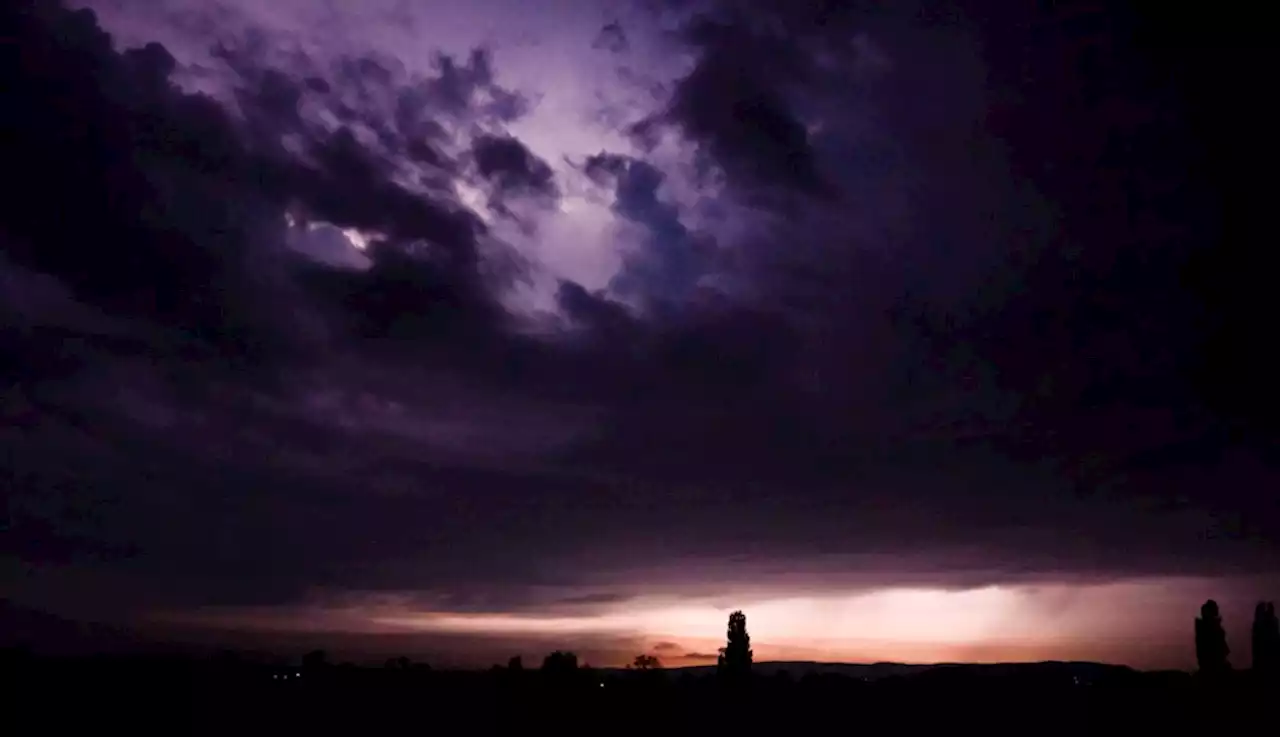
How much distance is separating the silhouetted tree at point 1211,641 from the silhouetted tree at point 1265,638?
3.52 metres

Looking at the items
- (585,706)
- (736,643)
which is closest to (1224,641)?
(736,643)

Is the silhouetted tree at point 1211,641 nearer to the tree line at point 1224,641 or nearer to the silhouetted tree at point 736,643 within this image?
the tree line at point 1224,641

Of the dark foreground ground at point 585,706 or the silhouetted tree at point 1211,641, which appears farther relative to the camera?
the silhouetted tree at point 1211,641

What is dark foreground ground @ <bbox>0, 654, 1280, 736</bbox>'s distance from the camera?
6238 centimetres

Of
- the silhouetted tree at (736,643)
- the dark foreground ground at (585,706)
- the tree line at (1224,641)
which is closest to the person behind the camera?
the dark foreground ground at (585,706)

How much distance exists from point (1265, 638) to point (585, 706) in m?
73.9

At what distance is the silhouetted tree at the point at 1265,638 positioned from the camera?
3856 inches

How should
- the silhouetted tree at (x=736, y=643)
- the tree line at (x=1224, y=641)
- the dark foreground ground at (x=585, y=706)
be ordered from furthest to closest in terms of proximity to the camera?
1. the silhouetted tree at (x=736, y=643)
2. the tree line at (x=1224, y=641)
3. the dark foreground ground at (x=585, y=706)

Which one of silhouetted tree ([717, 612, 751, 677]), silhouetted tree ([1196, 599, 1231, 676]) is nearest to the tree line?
silhouetted tree ([1196, 599, 1231, 676])

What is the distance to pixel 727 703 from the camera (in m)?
84.8

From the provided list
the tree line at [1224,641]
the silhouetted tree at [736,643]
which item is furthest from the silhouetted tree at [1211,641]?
the silhouetted tree at [736,643]

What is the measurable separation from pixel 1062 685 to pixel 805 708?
3260cm

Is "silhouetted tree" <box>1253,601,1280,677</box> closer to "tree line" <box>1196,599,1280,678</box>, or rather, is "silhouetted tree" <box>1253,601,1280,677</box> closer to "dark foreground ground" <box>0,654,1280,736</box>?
"tree line" <box>1196,599,1280,678</box>

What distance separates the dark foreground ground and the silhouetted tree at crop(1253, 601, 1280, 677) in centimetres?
912
